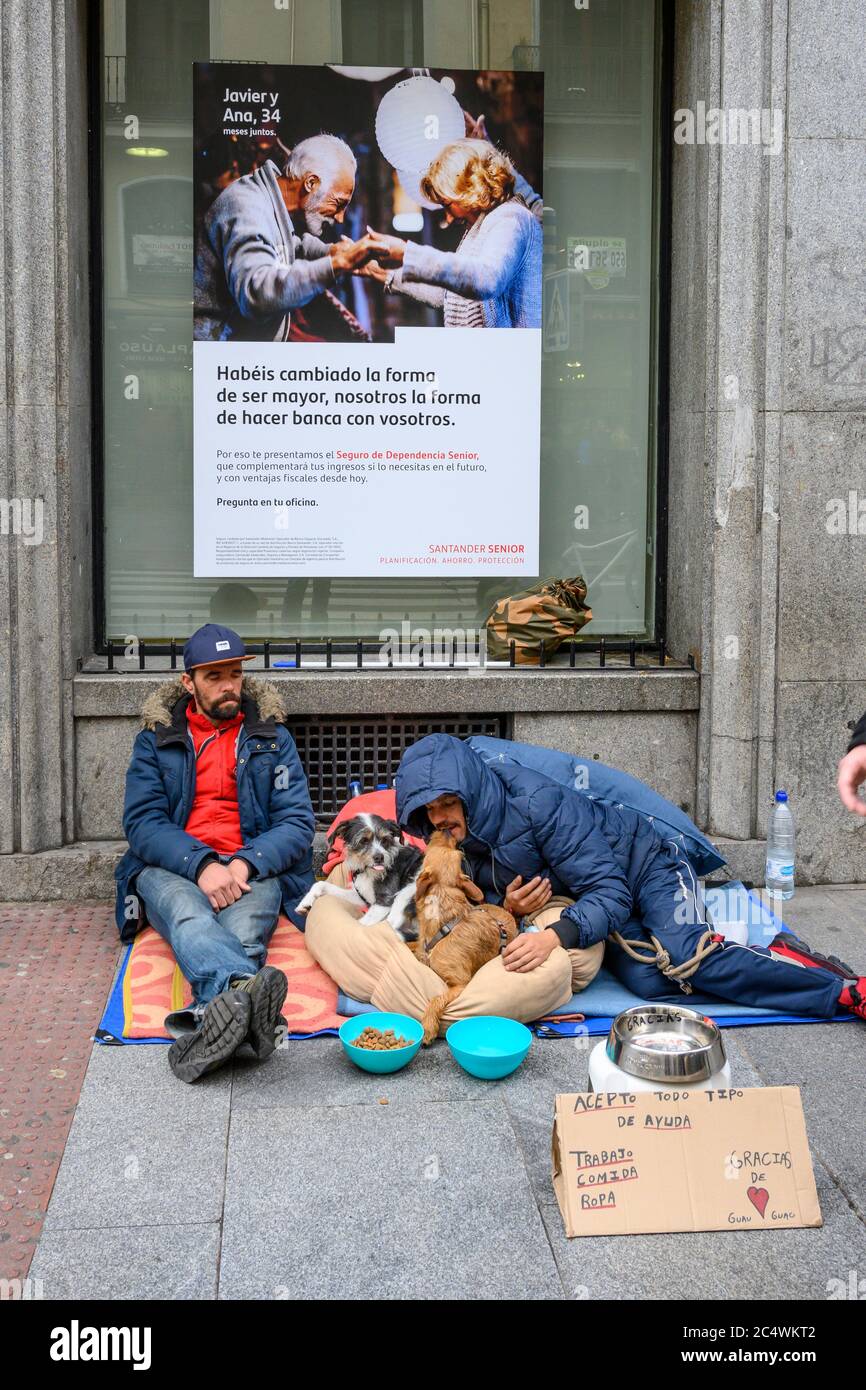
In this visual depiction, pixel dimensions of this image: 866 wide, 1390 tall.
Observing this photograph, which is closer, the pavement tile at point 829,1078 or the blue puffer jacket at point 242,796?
the pavement tile at point 829,1078

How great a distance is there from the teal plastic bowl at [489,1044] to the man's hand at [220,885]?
4.15 ft

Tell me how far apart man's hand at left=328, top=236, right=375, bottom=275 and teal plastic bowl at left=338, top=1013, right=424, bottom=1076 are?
4122mm

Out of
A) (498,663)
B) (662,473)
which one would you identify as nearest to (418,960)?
(498,663)

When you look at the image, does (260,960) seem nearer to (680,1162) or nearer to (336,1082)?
(336,1082)

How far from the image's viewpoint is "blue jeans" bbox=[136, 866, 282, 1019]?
5.11 metres

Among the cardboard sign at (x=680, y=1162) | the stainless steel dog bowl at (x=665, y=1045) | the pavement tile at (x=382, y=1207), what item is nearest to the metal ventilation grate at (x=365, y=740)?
the pavement tile at (x=382, y=1207)

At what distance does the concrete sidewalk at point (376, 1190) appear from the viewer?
3.56 m

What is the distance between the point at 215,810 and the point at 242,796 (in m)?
0.15

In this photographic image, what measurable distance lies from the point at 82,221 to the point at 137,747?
2907 mm

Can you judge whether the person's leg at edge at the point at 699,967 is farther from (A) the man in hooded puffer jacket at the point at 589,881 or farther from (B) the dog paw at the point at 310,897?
(B) the dog paw at the point at 310,897

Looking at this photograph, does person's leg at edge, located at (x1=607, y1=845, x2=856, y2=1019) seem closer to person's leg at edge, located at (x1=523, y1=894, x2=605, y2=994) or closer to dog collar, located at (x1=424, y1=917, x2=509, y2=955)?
person's leg at edge, located at (x1=523, y1=894, x2=605, y2=994)

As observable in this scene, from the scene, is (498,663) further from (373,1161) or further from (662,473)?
(373,1161)

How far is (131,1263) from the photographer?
3.62m

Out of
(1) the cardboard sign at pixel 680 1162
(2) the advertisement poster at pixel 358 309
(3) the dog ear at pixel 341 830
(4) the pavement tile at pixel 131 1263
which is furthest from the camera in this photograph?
(2) the advertisement poster at pixel 358 309
